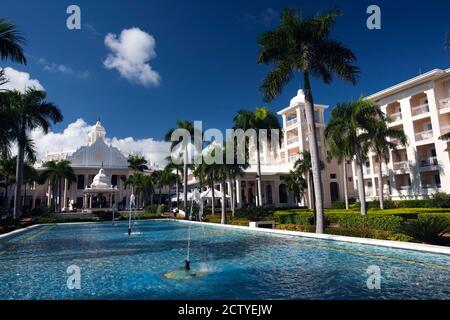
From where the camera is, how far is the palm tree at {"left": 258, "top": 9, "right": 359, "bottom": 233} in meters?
17.2

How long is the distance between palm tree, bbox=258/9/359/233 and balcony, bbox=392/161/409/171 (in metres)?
24.2

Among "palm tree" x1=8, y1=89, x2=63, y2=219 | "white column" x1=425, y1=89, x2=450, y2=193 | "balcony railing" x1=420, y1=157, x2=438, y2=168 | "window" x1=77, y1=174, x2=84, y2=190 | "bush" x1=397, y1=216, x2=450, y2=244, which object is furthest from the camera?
"window" x1=77, y1=174, x2=84, y2=190

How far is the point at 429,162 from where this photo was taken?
34.8 metres

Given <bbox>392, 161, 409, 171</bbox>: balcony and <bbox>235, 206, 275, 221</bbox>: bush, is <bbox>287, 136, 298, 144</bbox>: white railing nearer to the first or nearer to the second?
<bbox>392, 161, 409, 171</bbox>: balcony

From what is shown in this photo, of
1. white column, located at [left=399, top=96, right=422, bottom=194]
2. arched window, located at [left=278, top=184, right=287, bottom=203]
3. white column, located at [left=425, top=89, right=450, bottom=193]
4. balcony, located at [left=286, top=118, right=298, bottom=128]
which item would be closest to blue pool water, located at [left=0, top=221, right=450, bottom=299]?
white column, located at [left=425, top=89, right=450, bottom=193]

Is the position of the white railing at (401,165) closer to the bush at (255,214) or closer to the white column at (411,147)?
the white column at (411,147)

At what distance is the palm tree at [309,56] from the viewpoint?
17.2 metres

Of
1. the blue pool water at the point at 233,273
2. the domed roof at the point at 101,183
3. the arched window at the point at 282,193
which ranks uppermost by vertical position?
the domed roof at the point at 101,183

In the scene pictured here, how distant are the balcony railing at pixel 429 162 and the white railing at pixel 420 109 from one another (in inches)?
216

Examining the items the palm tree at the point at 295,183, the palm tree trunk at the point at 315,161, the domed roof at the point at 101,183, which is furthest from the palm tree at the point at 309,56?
the domed roof at the point at 101,183

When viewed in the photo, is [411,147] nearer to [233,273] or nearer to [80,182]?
[233,273]

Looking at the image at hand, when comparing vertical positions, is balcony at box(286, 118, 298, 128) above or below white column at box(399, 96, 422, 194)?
above

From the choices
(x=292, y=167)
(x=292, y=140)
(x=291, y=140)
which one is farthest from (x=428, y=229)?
(x=291, y=140)
